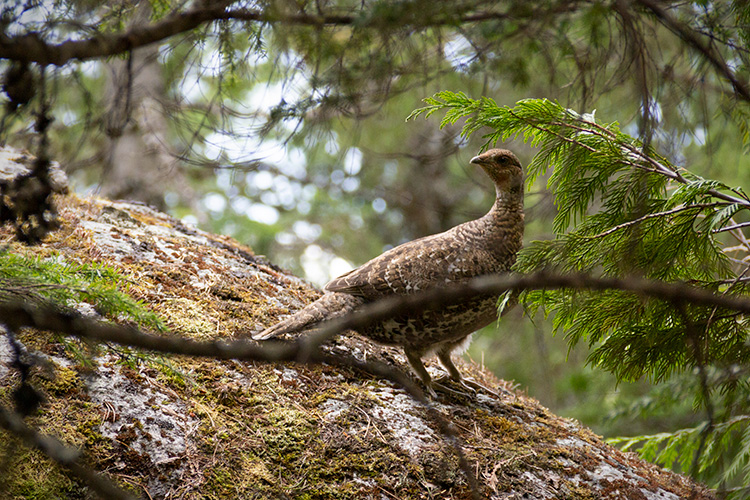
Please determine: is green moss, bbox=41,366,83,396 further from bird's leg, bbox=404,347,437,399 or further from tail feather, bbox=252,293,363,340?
bird's leg, bbox=404,347,437,399

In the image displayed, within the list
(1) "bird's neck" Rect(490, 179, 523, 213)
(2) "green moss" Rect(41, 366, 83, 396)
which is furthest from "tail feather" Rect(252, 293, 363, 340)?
(1) "bird's neck" Rect(490, 179, 523, 213)

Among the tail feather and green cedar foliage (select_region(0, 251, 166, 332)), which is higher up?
the tail feather

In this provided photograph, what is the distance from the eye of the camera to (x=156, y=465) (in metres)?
2.79

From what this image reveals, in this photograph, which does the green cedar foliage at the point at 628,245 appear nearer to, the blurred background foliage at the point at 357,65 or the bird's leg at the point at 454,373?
the blurred background foliage at the point at 357,65

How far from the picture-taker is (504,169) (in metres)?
4.70

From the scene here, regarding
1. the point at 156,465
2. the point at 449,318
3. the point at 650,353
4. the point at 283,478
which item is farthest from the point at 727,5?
the point at 156,465

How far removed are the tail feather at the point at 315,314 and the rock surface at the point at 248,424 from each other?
8.8 inches

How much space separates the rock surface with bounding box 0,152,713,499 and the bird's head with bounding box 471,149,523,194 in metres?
1.78

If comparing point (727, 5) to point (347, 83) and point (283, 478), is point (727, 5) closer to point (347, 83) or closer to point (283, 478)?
point (347, 83)

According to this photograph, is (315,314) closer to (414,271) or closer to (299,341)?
(414,271)

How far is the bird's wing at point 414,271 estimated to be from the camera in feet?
14.4

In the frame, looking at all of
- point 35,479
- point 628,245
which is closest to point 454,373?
point 628,245

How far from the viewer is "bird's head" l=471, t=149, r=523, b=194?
4672 millimetres

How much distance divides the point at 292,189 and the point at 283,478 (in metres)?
10.1
